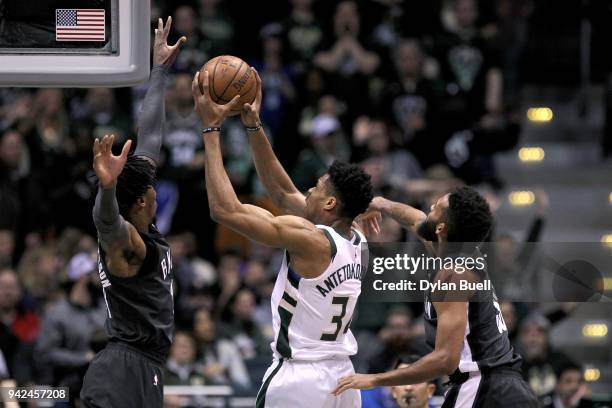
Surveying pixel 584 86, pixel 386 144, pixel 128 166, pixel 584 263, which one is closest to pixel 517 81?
pixel 584 86

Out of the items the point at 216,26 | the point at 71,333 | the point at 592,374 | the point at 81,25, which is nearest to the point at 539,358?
the point at 592,374

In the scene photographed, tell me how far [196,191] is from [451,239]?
234 inches

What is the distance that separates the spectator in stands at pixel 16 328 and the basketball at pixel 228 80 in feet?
13.9

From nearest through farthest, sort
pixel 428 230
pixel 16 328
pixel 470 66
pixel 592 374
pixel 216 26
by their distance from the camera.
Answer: pixel 428 230, pixel 16 328, pixel 592 374, pixel 470 66, pixel 216 26

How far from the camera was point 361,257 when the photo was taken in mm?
8305

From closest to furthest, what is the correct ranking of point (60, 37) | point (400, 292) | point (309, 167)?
point (60, 37)
point (400, 292)
point (309, 167)

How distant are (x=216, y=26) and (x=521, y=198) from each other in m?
3.97

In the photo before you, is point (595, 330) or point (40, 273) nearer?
point (40, 273)

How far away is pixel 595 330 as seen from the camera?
46.0 ft

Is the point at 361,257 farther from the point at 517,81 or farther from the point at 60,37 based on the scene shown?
the point at 517,81

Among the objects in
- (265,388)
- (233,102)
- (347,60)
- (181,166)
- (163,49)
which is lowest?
(181,166)

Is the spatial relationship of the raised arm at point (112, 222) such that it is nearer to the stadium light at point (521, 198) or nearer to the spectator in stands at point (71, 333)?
the spectator in stands at point (71, 333)

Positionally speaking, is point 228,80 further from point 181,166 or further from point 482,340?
point 181,166

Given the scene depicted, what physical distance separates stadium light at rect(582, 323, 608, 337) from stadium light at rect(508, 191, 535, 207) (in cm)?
188
